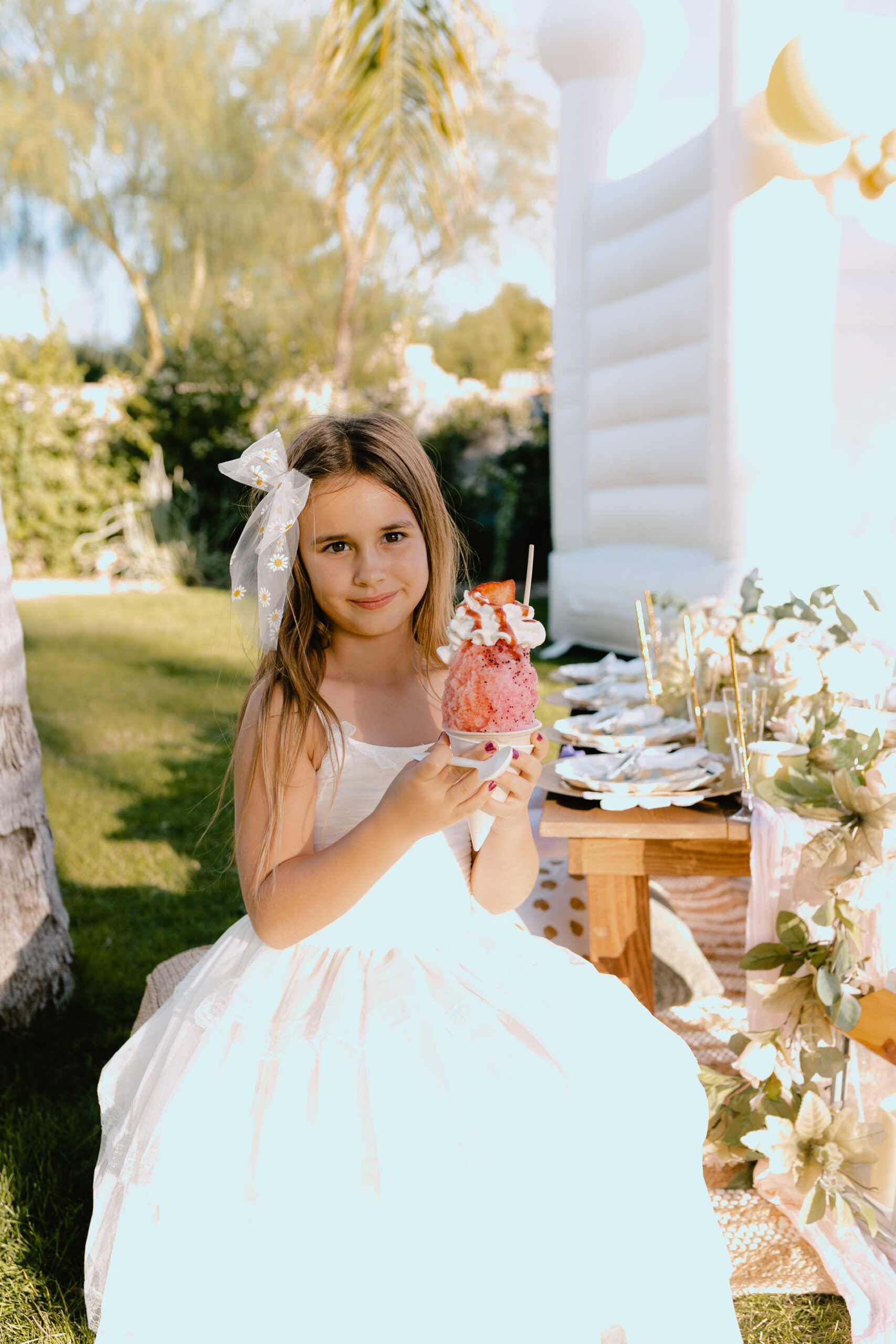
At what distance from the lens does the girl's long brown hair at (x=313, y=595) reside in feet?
5.73

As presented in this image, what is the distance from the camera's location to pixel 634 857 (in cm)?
226

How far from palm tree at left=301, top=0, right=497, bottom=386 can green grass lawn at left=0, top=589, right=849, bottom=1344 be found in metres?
3.13

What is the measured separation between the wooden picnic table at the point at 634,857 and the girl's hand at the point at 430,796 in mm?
701

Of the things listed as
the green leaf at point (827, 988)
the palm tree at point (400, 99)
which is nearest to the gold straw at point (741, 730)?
the green leaf at point (827, 988)

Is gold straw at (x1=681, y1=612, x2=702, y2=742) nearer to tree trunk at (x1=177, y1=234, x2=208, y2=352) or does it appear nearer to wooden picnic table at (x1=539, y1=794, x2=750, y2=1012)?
wooden picnic table at (x1=539, y1=794, x2=750, y2=1012)

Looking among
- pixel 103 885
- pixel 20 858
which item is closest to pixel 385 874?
pixel 20 858

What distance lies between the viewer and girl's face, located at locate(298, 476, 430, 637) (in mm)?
1836

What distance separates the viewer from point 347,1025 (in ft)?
5.08

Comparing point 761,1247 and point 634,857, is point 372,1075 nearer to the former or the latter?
point 634,857

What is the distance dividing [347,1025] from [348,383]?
16053mm

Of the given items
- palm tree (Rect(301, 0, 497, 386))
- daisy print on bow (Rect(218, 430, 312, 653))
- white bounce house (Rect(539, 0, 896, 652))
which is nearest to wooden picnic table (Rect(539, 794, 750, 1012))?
daisy print on bow (Rect(218, 430, 312, 653))

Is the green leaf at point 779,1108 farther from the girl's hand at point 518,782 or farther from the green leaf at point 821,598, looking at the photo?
the green leaf at point 821,598

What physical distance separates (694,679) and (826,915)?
3.08 feet

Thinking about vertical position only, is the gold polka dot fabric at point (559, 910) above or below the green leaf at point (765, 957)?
below
